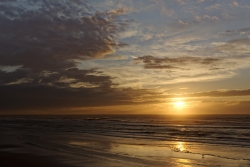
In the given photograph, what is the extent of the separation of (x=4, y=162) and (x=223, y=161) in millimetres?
13798

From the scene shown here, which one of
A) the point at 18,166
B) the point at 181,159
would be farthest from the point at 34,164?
the point at 181,159

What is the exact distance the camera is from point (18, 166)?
596 inches

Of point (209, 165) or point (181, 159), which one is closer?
point (209, 165)

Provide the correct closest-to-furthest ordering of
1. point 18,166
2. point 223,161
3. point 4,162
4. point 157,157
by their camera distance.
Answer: point 18,166
point 4,162
point 223,161
point 157,157

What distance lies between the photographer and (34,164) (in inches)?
628

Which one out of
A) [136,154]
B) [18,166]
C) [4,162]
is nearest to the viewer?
[18,166]

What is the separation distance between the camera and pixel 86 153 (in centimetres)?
2039

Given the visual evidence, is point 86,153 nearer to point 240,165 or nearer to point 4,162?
point 4,162

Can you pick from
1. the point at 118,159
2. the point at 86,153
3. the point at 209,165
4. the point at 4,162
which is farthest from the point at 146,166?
the point at 4,162


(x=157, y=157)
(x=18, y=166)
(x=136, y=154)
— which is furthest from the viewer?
(x=136, y=154)

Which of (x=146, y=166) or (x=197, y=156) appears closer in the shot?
(x=146, y=166)

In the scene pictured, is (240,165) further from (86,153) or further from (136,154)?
(86,153)

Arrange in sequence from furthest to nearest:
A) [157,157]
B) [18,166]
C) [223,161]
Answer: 1. [157,157]
2. [223,161]
3. [18,166]

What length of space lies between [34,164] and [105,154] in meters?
5.59
